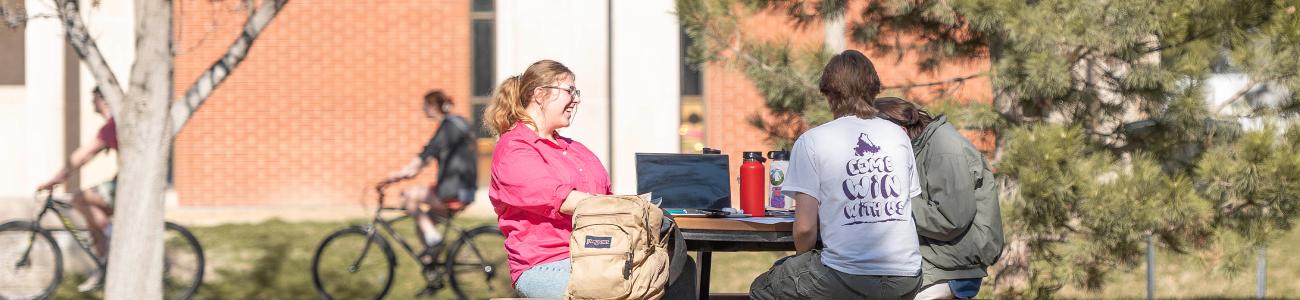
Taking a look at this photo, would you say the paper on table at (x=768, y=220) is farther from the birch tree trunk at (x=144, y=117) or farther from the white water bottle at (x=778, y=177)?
the birch tree trunk at (x=144, y=117)

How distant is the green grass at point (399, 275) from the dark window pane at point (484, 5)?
189 inches

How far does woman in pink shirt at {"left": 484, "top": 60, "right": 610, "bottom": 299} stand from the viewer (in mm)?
4316

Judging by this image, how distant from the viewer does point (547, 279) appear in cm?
440

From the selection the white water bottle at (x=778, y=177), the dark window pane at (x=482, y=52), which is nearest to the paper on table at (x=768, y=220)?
the white water bottle at (x=778, y=177)

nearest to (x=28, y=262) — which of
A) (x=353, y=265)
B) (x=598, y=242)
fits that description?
(x=353, y=265)

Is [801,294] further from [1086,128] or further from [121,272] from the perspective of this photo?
[121,272]

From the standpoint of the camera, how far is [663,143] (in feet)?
47.0

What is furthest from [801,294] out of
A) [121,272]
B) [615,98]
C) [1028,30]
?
[615,98]

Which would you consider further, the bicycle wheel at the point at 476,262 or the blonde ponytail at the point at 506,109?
the bicycle wheel at the point at 476,262

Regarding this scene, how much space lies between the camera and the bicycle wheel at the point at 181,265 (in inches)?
381

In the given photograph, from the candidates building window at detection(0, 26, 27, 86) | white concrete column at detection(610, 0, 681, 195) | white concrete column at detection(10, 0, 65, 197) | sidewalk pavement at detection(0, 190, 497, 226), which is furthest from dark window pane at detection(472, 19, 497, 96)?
building window at detection(0, 26, 27, 86)

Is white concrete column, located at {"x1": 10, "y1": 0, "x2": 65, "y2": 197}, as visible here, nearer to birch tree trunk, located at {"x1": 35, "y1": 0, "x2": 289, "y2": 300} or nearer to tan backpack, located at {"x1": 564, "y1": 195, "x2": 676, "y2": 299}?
birch tree trunk, located at {"x1": 35, "y1": 0, "x2": 289, "y2": 300}

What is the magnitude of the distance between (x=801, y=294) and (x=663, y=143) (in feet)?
32.7

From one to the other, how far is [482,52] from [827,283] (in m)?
13.5
